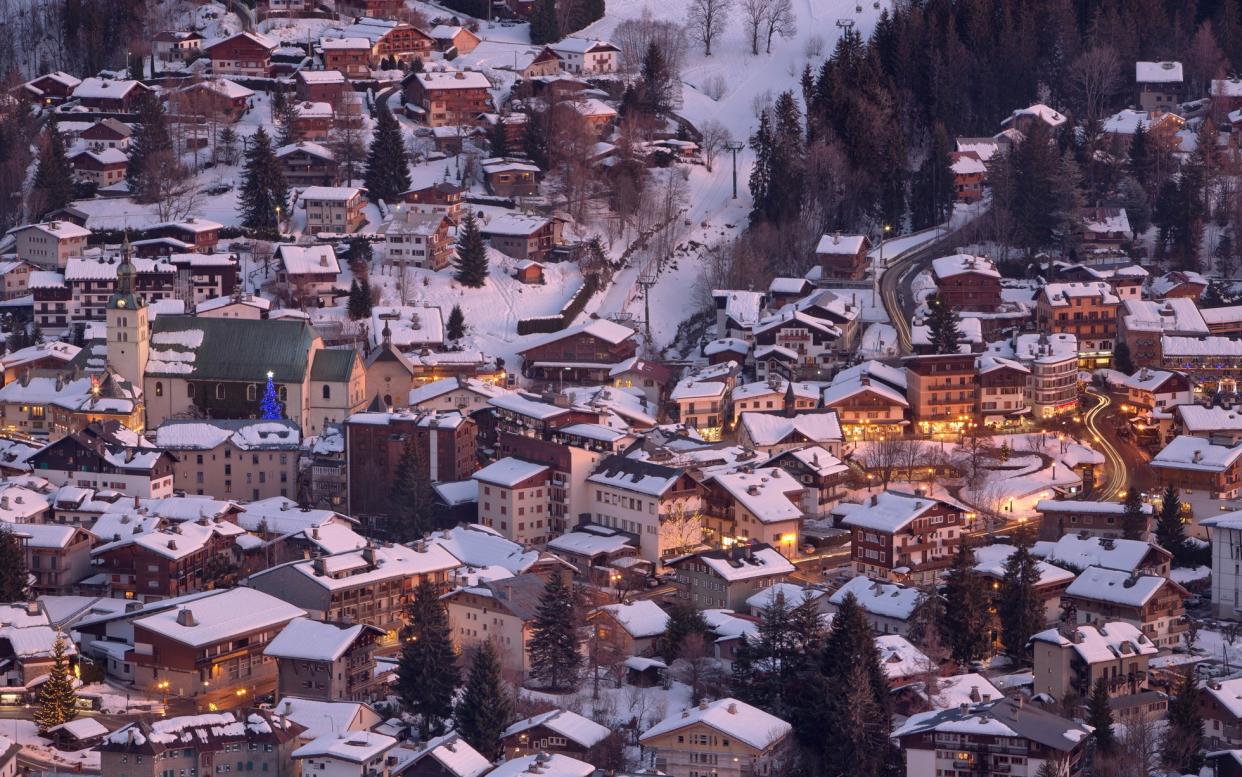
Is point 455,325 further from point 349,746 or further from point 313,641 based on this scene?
point 349,746

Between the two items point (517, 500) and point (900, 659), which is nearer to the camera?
point (900, 659)

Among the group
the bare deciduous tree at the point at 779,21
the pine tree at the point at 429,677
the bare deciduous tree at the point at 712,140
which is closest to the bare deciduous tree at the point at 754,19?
the bare deciduous tree at the point at 779,21

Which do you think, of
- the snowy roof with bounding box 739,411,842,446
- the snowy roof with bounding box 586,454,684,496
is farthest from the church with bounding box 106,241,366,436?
the snowy roof with bounding box 739,411,842,446

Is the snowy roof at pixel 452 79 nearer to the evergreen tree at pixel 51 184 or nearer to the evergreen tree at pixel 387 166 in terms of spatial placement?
the evergreen tree at pixel 387 166

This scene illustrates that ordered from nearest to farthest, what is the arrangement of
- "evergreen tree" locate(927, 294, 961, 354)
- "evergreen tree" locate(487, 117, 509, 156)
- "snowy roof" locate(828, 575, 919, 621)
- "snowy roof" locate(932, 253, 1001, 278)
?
"snowy roof" locate(828, 575, 919, 621) < "evergreen tree" locate(927, 294, 961, 354) < "snowy roof" locate(932, 253, 1001, 278) < "evergreen tree" locate(487, 117, 509, 156)

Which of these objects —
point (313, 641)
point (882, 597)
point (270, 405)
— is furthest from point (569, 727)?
point (270, 405)

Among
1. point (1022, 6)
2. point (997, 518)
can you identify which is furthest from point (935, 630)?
point (1022, 6)

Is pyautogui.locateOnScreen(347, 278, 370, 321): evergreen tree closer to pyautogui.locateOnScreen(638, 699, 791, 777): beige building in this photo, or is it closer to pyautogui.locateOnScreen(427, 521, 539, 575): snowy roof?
pyautogui.locateOnScreen(427, 521, 539, 575): snowy roof
